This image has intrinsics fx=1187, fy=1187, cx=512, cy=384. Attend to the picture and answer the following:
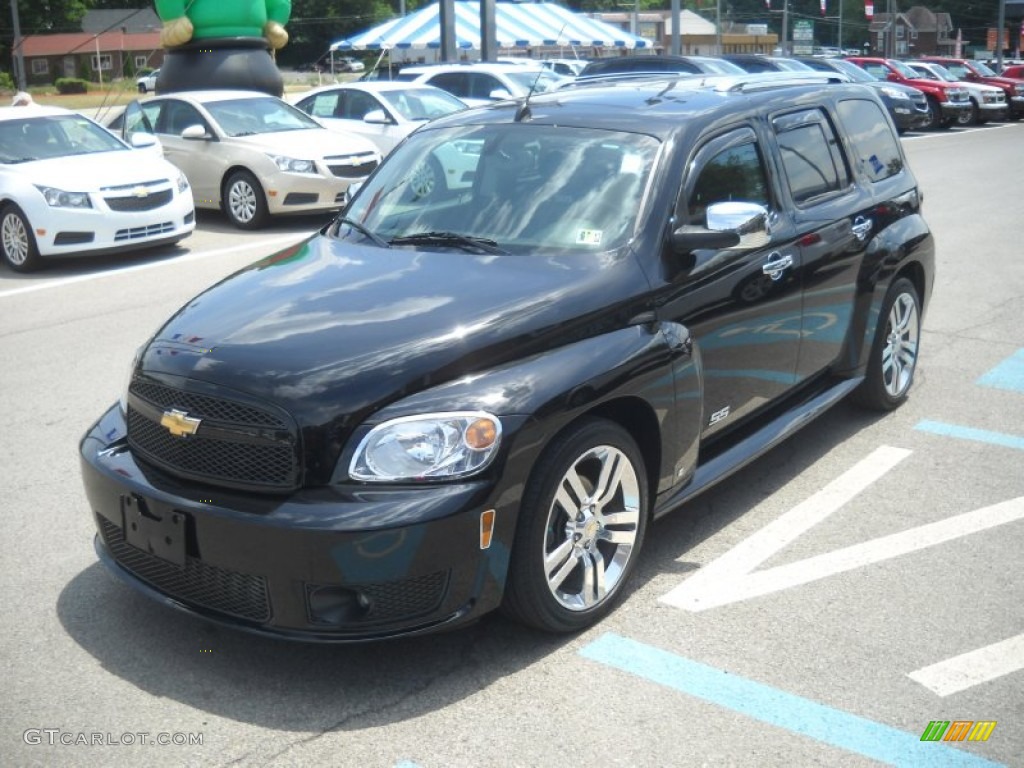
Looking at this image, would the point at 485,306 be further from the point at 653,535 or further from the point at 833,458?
the point at 833,458

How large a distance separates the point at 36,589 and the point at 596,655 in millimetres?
2150

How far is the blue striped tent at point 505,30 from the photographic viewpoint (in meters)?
37.4

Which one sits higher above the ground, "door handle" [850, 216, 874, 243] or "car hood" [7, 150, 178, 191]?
"door handle" [850, 216, 874, 243]

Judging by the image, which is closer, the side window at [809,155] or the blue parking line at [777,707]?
the blue parking line at [777,707]

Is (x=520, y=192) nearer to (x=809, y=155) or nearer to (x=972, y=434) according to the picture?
(x=809, y=155)

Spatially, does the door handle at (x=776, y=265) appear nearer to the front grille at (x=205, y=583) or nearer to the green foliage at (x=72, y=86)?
the front grille at (x=205, y=583)

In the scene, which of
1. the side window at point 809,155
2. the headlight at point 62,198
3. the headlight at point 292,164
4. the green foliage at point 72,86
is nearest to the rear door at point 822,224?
the side window at point 809,155

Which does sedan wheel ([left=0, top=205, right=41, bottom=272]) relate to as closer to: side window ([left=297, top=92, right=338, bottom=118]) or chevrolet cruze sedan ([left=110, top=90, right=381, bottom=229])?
chevrolet cruze sedan ([left=110, top=90, right=381, bottom=229])

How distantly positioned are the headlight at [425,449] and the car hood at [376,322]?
9cm

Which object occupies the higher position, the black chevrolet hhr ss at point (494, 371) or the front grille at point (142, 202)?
the black chevrolet hhr ss at point (494, 371)

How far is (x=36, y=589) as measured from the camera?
4488mm

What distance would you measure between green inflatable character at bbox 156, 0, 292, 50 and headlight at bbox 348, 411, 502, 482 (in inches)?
711

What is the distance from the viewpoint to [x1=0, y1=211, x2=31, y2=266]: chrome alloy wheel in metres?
11.4

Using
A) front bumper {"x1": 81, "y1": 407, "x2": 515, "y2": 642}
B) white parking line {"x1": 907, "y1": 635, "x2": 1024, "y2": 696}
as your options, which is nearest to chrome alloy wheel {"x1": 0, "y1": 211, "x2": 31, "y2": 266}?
front bumper {"x1": 81, "y1": 407, "x2": 515, "y2": 642}
